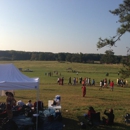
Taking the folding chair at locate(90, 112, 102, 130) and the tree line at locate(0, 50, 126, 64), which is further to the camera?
the tree line at locate(0, 50, 126, 64)

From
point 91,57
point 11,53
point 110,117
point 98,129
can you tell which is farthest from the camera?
point 11,53

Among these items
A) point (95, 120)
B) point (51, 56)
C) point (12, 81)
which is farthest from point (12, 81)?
point (51, 56)

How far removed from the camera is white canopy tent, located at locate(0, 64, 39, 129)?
10.3 m

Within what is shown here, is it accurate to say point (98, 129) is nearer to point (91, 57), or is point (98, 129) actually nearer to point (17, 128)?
point (17, 128)

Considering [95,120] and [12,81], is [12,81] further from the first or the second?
[95,120]

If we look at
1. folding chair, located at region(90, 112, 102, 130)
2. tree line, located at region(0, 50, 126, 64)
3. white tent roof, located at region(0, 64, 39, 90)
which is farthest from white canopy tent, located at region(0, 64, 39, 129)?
tree line, located at region(0, 50, 126, 64)

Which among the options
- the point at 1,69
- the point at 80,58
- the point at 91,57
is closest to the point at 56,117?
the point at 1,69

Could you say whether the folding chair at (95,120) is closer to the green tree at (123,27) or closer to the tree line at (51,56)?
the green tree at (123,27)

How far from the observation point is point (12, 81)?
35.5ft

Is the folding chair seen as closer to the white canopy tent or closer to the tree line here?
the white canopy tent

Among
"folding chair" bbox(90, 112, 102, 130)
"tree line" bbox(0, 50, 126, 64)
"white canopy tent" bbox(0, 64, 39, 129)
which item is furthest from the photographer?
"tree line" bbox(0, 50, 126, 64)

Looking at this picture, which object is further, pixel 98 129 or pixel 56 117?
pixel 56 117

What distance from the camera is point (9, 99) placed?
436 inches

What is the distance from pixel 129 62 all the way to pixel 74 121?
6329 mm
